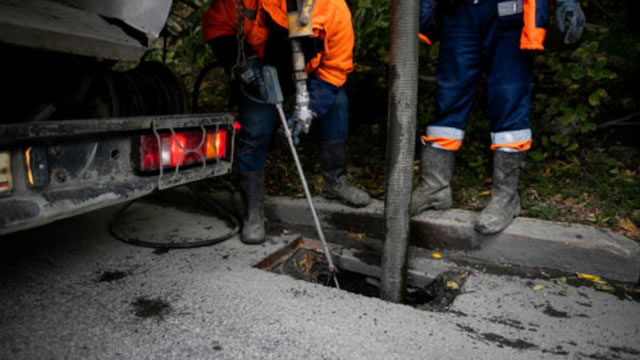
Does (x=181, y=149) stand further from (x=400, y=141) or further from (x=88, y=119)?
(x=400, y=141)

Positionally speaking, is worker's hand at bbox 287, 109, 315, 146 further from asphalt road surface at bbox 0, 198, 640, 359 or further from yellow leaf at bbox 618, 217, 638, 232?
yellow leaf at bbox 618, 217, 638, 232

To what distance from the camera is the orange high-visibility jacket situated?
2.36m

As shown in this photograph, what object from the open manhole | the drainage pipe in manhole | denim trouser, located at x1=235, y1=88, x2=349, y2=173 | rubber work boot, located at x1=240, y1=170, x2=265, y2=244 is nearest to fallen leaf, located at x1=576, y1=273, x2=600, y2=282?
the open manhole

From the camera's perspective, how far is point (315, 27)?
233 centimetres

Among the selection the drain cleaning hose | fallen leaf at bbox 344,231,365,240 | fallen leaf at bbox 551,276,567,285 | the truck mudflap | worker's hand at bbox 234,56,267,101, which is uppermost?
worker's hand at bbox 234,56,267,101

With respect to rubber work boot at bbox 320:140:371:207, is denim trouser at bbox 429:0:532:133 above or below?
above

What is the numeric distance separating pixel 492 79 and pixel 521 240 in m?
0.94

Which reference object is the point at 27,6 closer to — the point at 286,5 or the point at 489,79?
the point at 286,5

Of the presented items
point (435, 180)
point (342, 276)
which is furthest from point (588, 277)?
point (342, 276)

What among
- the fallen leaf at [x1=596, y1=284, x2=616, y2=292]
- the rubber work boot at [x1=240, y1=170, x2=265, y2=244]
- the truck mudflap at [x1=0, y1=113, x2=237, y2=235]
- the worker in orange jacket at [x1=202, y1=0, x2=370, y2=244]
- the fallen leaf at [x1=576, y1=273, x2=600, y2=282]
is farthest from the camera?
the rubber work boot at [x1=240, y1=170, x2=265, y2=244]

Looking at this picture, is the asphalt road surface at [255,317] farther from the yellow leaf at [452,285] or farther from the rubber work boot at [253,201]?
the rubber work boot at [253,201]

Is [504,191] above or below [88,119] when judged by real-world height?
below

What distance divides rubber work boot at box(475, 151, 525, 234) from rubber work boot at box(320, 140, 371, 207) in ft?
2.61

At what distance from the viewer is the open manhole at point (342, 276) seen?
7.21 ft
